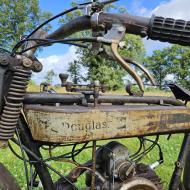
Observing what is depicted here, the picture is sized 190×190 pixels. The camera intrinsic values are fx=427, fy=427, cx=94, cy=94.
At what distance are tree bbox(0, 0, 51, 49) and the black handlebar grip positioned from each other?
49008mm

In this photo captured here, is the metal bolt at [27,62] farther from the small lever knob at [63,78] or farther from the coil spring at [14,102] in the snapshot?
the small lever knob at [63,78]

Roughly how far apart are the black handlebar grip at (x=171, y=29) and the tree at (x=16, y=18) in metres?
49.0

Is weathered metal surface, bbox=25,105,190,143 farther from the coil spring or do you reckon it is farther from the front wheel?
the front wheel

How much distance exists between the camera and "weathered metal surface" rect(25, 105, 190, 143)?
2123 millimetres

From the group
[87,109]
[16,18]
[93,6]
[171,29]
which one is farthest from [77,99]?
[16,18]

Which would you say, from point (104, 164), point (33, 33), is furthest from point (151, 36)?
point (104, 164)

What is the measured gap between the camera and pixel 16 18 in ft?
177

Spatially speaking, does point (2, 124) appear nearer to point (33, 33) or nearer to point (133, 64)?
point (33, 33)

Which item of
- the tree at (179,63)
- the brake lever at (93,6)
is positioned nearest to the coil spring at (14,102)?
the brake lever at (93,6)

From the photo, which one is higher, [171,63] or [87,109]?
[171,63]

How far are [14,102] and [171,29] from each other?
0.89 meters

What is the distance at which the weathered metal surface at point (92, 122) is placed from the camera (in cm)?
212

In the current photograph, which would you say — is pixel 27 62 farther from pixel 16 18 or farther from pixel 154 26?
pixel 16 18

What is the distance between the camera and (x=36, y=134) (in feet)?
7.11
